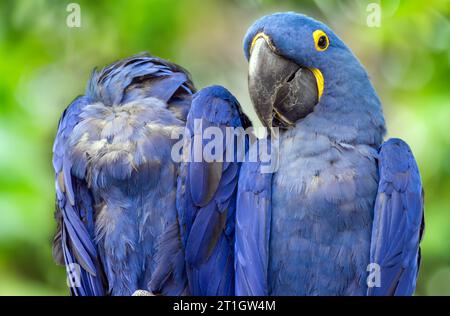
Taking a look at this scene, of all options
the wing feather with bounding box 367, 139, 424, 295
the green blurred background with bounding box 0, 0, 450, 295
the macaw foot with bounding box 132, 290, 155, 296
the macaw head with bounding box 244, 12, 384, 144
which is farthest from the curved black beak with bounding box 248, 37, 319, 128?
the green blurred background with bounding box 0, 0, 450, 295

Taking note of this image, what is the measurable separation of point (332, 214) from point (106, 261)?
0.86 m

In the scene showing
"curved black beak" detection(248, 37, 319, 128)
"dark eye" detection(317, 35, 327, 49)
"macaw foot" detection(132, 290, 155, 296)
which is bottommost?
"macaw foot" detection(132, 290, 155, 296)

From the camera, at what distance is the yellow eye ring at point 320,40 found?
Result: 238cm

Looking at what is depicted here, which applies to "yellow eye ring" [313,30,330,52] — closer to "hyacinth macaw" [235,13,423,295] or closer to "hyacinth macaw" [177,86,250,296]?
"hyacinth macaw" [235,13,423,295]

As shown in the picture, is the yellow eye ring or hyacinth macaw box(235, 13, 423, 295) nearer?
hyacinth macaw box(235, 13, 423, 295)

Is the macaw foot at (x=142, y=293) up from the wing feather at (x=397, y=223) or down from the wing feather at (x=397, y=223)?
down

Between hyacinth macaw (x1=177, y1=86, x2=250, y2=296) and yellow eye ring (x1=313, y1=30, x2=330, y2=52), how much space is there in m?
0.41

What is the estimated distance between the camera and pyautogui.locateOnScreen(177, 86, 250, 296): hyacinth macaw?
7.72 ft

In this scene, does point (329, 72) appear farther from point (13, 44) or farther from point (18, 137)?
point (13, 44)

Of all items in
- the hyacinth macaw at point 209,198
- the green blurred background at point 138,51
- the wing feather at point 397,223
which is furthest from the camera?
the green blurred background at point 138,51

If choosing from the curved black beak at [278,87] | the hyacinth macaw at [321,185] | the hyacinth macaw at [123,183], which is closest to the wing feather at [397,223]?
the hyacinth macaw at [321,185]

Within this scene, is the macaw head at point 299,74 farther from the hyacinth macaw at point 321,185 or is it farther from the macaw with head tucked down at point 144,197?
the macaw with head tucked down at point 144,197

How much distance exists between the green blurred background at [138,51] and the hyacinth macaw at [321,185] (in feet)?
3.05

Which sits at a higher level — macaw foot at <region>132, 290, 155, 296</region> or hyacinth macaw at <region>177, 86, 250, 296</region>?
hyacinth macaw at <region>177, 86, 250, 296</region>
